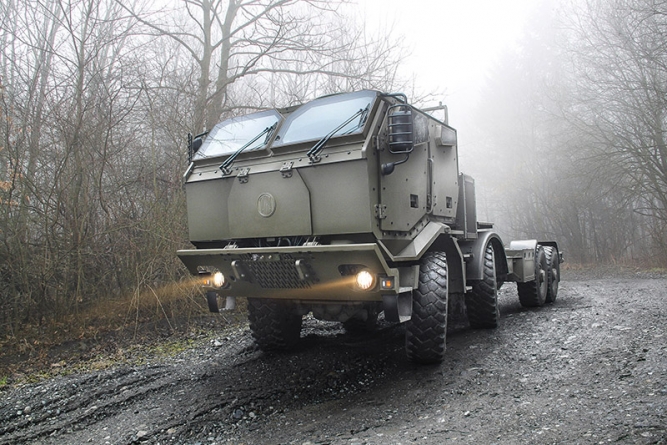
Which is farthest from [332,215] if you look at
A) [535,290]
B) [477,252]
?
[535,290]

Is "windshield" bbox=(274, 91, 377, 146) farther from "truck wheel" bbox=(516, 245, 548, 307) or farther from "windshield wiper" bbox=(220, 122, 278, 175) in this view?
"truck wheel" bbox=(516, 245, 548, 307)

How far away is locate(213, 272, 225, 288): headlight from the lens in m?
5.52

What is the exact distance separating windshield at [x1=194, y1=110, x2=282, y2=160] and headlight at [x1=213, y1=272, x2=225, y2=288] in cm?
124

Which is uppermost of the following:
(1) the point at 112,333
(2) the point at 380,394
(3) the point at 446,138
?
(3) the point at 446,138

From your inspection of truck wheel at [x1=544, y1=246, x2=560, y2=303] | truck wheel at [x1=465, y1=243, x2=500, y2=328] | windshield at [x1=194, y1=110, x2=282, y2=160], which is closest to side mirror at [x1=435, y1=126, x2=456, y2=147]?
truck wheel at [x1=465, y1=243, x2=500, y2=328]

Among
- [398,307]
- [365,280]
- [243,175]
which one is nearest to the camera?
[365,280]

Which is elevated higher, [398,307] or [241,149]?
[241,149]

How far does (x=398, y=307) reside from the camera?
475 cm

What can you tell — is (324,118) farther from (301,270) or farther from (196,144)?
(196,144)

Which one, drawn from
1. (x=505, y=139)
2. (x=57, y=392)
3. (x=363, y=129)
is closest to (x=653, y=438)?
(x=363, y=129)

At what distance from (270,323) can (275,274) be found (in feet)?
4.27

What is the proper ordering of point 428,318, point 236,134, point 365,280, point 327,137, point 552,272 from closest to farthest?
point 365,280 < point 327,137 < point 428,318 < point 236,134 < point 552,272

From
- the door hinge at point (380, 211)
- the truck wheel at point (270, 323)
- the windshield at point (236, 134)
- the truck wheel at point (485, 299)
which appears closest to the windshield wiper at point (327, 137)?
the door hinge at point (380, 211)

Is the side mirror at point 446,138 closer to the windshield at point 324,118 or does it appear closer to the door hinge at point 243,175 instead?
the windshield at point 324,118
